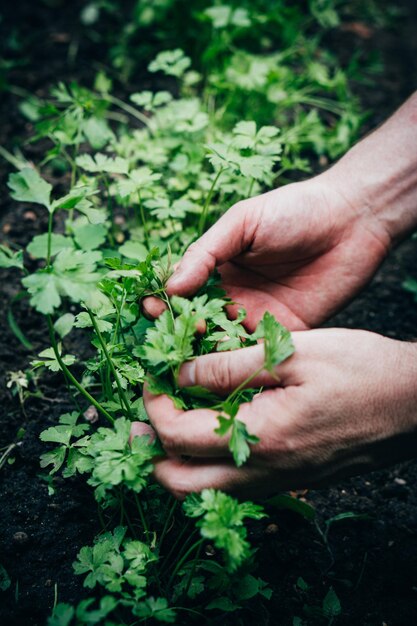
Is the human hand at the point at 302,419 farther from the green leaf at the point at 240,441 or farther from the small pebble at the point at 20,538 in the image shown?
the small pebble at the point at 20,538

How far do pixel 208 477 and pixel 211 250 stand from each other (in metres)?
0.68

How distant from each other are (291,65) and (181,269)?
268cm

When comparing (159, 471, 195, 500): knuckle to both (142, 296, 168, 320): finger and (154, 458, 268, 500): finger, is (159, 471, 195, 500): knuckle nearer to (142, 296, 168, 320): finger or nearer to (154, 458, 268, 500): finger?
(154, 458, 268, 500): finger

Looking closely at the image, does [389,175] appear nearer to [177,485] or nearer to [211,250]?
[211,250]

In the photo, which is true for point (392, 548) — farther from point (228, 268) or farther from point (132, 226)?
point (132, 226)

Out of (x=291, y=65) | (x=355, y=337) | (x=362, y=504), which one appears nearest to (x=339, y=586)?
(x=362, y=504)

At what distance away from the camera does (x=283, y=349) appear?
1.31 meters


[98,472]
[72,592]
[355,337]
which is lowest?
[72,592]

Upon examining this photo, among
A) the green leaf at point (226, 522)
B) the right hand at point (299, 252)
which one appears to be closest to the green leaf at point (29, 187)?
the right hand at point (299, 252)

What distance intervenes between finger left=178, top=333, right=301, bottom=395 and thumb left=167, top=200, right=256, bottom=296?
25cm

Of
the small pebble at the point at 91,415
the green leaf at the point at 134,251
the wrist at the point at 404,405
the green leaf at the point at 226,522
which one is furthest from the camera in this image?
the small pebble at the point at 91,415

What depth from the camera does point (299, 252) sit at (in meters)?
1.92

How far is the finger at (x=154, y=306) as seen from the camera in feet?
5.00

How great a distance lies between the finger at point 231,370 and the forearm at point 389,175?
953 mm
